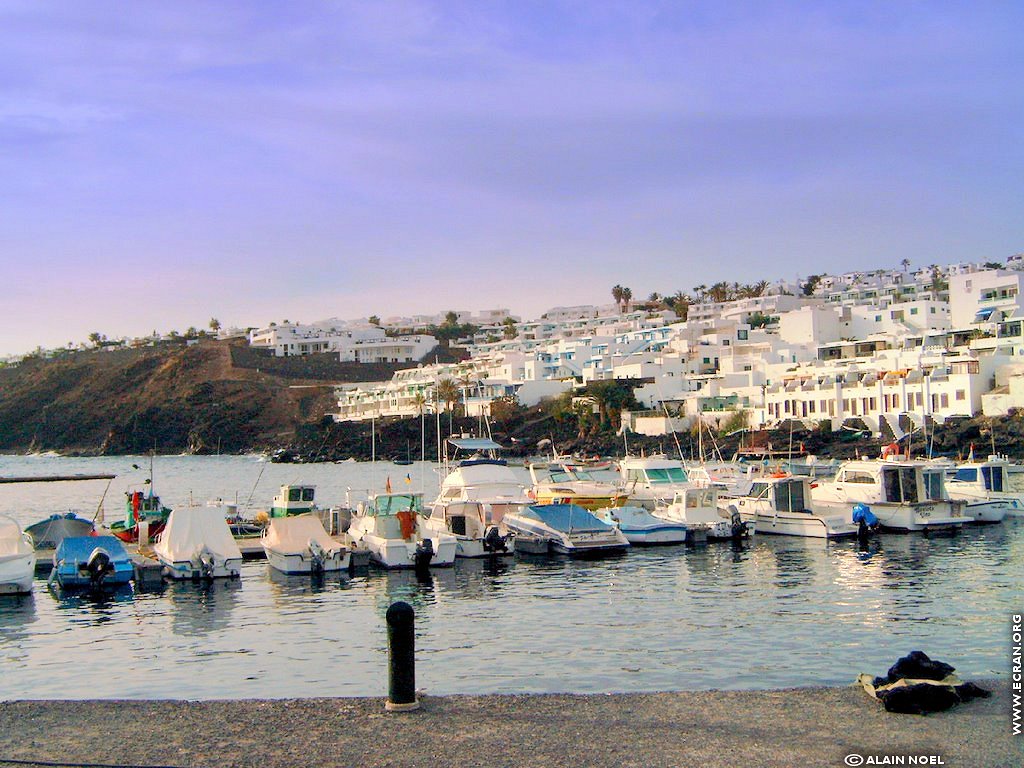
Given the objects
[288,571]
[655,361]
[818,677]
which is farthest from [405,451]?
[818,677]

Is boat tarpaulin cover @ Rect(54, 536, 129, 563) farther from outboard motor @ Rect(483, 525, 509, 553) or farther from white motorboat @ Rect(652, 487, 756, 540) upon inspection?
white motorboat @ Rect(652, 487, 756, 540)

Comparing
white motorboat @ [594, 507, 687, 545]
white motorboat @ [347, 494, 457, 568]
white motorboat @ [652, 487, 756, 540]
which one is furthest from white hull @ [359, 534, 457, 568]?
white motorboat @ [652, 487, 756, 540]

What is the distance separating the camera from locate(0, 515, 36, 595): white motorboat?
25109 mm

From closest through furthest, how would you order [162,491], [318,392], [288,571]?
[288,571]
[162,491]
[318,392]

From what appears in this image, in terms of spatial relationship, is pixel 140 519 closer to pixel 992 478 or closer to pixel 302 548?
pixel 302 548

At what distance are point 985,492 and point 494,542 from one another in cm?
1963

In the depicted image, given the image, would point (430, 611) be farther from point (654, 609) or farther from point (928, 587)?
point (928, 587)

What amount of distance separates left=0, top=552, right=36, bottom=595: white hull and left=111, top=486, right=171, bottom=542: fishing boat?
8.32m

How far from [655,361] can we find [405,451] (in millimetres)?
29203

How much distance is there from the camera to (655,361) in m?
117

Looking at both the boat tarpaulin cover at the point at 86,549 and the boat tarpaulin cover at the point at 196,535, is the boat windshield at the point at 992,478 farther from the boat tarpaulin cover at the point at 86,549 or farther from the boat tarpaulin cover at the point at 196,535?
the boat tarpaulin cover at the point at 86,549

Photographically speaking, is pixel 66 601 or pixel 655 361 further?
pixel 655 361

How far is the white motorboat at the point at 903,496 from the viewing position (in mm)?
34906

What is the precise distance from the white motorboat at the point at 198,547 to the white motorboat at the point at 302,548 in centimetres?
131
